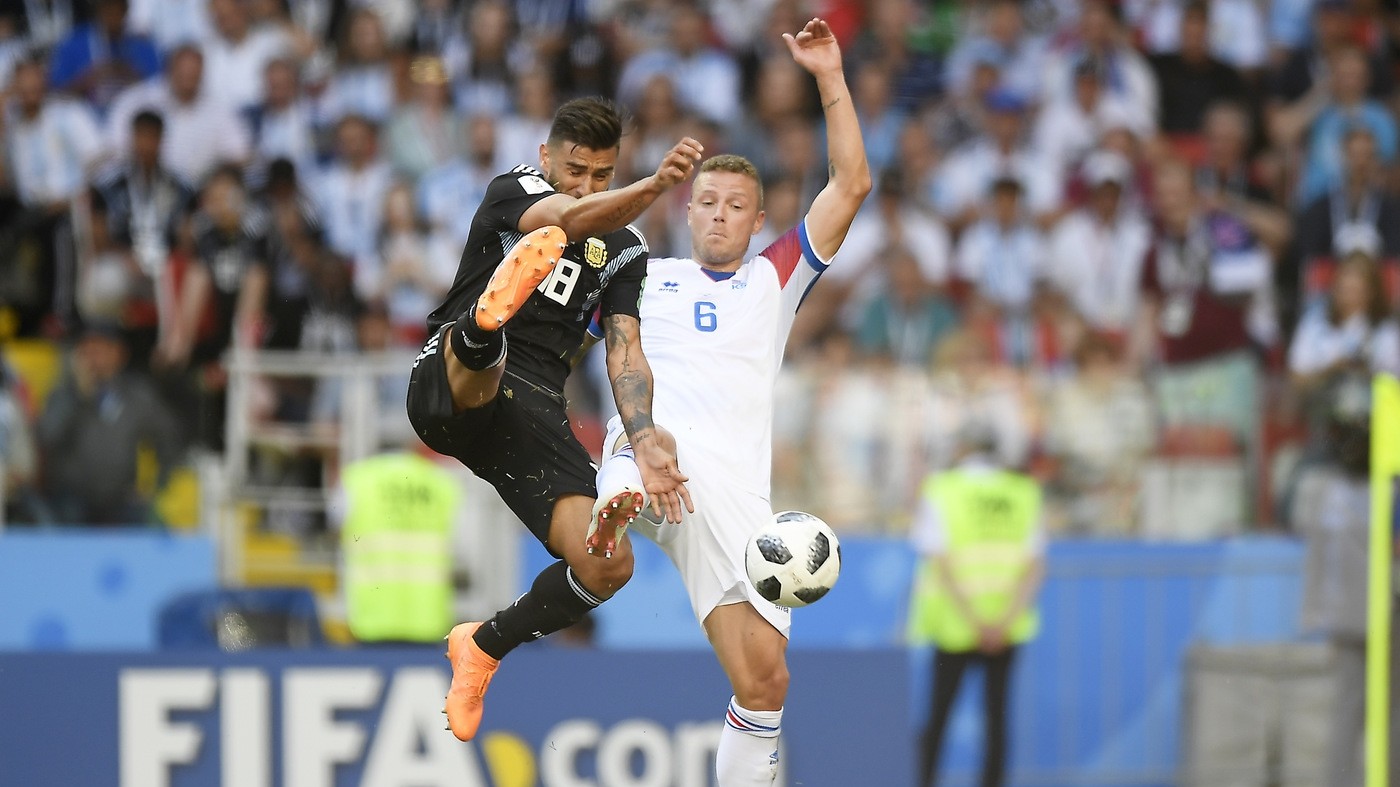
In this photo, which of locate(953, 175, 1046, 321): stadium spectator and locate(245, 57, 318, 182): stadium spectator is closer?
locate(953, 175, 1046, 321): stadium spectator

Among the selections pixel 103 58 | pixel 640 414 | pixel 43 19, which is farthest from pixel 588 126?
pixel 43 19

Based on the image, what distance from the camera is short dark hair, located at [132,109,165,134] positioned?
44.8 ft

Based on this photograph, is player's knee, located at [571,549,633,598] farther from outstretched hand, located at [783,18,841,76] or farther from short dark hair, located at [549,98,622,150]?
outstretched hand, located at [783,18,841,76]

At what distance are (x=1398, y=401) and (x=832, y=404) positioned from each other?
4.09 meters

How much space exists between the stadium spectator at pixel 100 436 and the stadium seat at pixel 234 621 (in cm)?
112

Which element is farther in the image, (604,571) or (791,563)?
(604,571)

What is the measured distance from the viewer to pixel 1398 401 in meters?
9.57

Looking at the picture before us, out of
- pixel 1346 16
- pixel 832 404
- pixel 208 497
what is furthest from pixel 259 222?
pixel 1346 16

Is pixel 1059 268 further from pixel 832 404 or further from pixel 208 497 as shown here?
pixel 208 497

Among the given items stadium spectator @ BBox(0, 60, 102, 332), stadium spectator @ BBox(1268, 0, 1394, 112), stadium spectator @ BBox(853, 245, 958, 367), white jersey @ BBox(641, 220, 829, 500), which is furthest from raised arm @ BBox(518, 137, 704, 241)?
stadium spectator @ BBox(1268, 0, 1394, 112)

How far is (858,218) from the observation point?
1427cm

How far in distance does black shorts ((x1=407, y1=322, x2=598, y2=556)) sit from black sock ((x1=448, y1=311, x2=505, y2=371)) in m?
0.30

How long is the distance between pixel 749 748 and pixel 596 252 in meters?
2.10

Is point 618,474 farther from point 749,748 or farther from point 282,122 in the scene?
point 282,122
